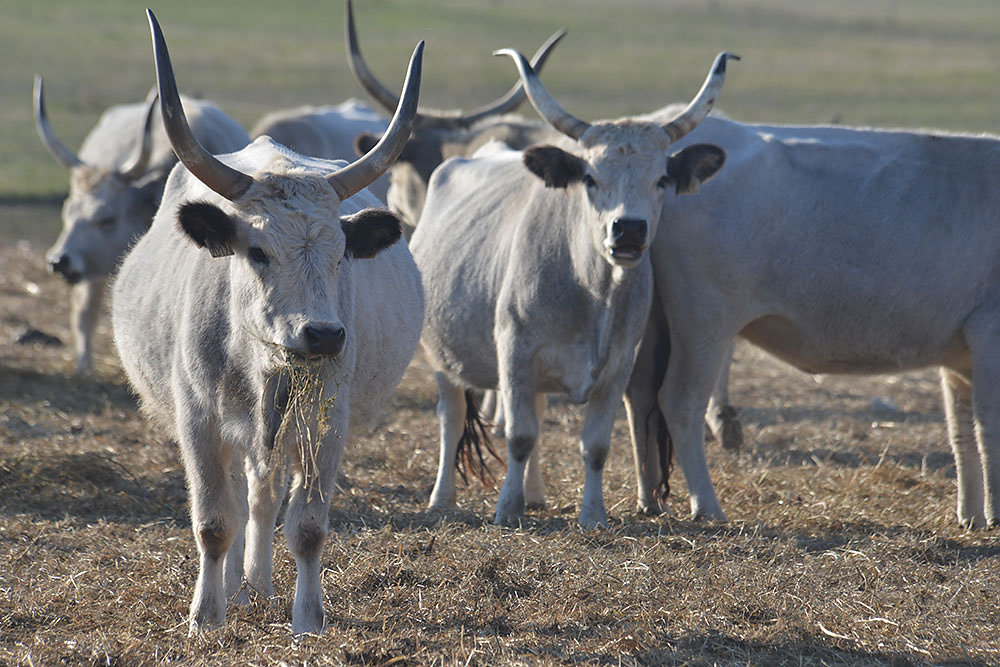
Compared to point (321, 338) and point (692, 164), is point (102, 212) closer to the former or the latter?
point (692, 164)

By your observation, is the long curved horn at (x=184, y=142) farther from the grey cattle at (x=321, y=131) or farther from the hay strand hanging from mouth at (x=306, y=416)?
the grey cattle at (x=321, y=131)

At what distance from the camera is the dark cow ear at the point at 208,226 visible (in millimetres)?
4160

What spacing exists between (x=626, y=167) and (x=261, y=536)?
7.64 ft

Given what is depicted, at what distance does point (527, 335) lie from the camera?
6102 mm

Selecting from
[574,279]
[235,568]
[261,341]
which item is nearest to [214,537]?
[235,568]

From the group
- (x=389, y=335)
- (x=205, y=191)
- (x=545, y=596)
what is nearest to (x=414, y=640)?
(x=545, y=596)

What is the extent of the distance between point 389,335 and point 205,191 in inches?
38.2

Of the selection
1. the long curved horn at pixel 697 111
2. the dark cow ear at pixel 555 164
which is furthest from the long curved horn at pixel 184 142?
the long curved horn at pixel 697 111

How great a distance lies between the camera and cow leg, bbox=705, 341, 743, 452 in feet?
25.7

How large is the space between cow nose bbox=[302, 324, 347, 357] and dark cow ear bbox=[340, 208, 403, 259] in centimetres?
53

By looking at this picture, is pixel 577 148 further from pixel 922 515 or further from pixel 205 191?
pixel 922 515

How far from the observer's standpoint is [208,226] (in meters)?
4.21

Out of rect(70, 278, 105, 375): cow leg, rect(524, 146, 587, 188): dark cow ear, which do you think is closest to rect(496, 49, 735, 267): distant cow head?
rect(524, 146, 587, 188): dark cow ear

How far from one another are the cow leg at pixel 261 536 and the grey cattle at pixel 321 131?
5.74 m
